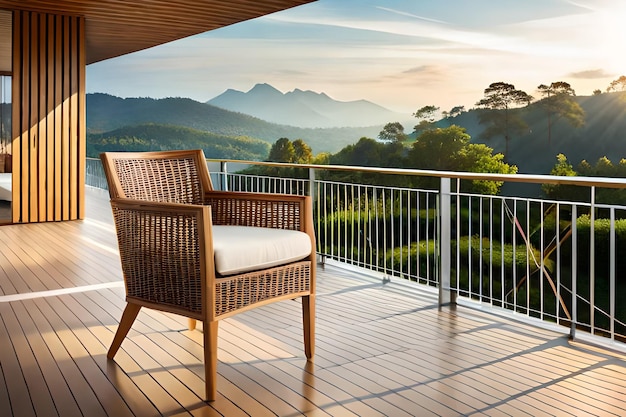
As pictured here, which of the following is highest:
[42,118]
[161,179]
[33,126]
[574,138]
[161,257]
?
[574,138]

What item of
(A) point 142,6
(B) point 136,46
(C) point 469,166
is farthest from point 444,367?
(C) point 469,166

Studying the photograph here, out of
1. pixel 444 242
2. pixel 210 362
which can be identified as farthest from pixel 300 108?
pixel 210 362

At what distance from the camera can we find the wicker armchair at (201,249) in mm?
2332

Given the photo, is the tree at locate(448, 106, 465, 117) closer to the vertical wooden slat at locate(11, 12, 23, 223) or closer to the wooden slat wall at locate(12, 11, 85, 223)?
the wooden slat wall at locate(12, 11, 85, 223)

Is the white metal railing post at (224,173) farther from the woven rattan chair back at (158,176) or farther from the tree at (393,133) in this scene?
the tree at (393,133)

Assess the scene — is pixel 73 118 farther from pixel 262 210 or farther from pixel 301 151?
pixel 301 151

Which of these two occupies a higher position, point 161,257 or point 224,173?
point 224,173

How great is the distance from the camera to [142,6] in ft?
→ 22.9

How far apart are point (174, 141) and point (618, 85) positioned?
45.1ft

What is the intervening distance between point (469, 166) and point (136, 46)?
441 inches

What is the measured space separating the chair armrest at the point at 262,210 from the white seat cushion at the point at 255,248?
0.10 m

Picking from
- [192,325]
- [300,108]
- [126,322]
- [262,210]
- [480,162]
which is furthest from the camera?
[300,108]

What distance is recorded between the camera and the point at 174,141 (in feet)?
A: 70.5

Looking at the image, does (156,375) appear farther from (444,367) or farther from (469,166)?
(469,166)
